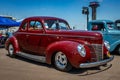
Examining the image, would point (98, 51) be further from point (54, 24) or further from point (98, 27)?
point (98, 27)

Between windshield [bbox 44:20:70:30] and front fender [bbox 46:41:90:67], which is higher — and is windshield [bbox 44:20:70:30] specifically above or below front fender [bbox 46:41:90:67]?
above

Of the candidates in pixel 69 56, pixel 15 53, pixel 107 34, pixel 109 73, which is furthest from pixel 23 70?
pixel 107 34

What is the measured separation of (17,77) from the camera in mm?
6188

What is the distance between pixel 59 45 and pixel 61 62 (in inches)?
22.9

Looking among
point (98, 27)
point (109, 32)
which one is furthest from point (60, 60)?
point (98, 27)

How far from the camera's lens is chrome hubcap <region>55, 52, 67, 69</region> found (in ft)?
22.5

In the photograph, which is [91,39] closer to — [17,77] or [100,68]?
[100,68]

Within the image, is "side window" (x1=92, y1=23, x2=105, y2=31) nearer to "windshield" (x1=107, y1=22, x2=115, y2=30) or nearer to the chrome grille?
"windshield" (x1=107, y1=22, x2=115, y2=30)

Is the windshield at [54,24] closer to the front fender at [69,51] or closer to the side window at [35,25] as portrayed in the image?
the side window at [35,25]

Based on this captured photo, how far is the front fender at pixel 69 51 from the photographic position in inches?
251

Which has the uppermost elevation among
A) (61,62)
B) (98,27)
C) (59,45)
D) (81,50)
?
(98,27)

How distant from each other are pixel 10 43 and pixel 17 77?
3.69 metres

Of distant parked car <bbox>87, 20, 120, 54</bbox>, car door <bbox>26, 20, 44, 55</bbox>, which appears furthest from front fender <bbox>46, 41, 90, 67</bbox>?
distant parked car <bbox>87, 20, 120, 54</bbox>

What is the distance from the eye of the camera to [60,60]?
698cm
